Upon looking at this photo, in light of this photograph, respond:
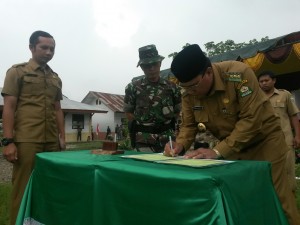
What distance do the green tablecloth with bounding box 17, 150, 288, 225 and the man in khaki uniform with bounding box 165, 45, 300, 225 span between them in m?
0.27

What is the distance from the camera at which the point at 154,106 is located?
3184 mm

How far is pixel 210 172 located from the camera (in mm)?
1418

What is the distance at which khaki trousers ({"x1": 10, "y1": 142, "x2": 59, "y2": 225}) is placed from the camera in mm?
2734

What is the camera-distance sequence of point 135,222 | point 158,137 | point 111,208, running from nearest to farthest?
point 135,222, point 111,208, point 158,137

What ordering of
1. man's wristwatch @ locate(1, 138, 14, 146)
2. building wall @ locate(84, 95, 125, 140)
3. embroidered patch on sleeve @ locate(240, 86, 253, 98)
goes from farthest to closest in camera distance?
building wall @ locate(84, 95, 125, 140) → man's wristwatch @ locate(1, 138, 14, 146) → embroidered patch on sleeve @ locate(240, 86, 253, 98)

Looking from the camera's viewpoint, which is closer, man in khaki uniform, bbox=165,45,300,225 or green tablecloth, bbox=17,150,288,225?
green tablecloth, bbox=17,150,288,225

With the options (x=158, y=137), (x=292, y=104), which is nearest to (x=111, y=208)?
(x=158, y=137)

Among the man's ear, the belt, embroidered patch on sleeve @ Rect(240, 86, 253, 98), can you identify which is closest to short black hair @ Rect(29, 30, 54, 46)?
the belt

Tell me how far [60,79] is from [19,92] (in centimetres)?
48

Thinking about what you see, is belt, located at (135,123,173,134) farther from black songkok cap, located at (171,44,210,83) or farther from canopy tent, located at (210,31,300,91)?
canopy tent, located at (210,31,300,91)

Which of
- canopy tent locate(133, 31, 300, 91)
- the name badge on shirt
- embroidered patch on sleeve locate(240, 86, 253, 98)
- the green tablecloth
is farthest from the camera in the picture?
canopy tent locate(133, 31, 300, 91)

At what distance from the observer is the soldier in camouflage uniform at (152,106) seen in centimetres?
313

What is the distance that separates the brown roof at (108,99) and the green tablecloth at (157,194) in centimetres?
2773

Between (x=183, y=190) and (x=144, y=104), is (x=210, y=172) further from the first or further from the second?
(x=144, y=104)
